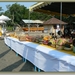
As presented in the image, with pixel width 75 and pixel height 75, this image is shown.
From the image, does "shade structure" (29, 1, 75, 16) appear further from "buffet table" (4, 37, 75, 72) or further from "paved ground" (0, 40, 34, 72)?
"paved ground" (0, 40, 34, 72)

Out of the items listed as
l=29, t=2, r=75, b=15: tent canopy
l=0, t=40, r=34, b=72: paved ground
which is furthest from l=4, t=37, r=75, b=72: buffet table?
l=29, t=2, r=75, b=15: tent canopy

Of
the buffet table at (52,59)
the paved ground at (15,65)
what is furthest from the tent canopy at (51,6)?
the paved ground at (15,65)

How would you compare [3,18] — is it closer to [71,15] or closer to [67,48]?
[71,15]

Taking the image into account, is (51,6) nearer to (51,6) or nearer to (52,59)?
(51,6)

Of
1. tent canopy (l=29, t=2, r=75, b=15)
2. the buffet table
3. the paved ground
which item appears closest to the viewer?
the buffet table

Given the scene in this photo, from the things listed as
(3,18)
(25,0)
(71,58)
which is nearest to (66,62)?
(71,58)

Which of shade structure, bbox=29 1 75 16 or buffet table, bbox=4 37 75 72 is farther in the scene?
shade structure, bbox=29 1 75 16

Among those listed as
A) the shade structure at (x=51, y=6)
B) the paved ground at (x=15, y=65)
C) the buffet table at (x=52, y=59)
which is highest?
the shade structure at (x=51, y=6)

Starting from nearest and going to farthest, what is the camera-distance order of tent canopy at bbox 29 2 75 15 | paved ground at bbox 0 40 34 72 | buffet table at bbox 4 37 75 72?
buffet table at bbox 4 37 75 72, paved ground at bbox 0 40 34 72, tent canopy at bbox 29 2 75 15

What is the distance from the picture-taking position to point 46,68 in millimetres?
3029

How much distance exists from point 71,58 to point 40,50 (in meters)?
1.00

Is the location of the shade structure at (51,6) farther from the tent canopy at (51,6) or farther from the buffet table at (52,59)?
the buffet table at (52,59)

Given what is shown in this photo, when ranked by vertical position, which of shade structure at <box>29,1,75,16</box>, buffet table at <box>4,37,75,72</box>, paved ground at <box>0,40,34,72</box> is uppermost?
shade structure at <box>29,1,75,16</box>

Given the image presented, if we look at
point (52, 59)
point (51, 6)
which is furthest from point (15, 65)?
point (51, 6)
